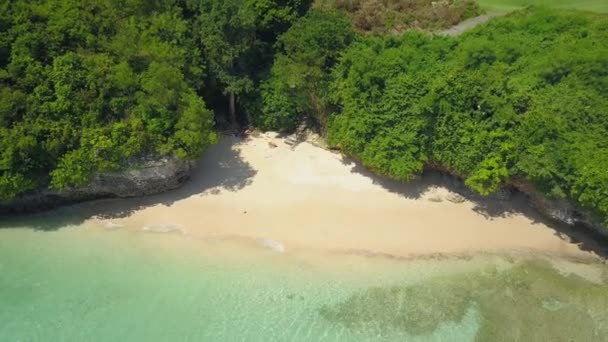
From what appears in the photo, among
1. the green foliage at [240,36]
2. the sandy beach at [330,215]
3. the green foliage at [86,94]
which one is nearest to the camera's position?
the green foliage at [86,94]

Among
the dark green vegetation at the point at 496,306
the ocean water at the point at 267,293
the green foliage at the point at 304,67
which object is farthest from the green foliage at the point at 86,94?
the dark green vegetation at the point at 496,306

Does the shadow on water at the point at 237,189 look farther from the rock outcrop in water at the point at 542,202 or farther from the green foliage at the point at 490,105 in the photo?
the green foliage at the point at 490,105

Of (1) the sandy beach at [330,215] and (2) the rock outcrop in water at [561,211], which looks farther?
(1) the sandy beach at [330,215]

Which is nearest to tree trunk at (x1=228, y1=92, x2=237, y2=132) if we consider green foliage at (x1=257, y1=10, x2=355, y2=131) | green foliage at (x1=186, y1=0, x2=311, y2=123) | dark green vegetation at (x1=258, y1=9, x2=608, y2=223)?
green foliage at (x1=186, y1=0, x2=311, y2=123)

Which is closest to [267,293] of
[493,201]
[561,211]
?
[493,201]

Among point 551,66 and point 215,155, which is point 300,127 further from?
point 551,66

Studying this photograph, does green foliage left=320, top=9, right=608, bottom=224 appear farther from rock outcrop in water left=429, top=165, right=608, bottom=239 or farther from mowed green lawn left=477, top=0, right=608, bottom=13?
mowed green lawn left=477, top=0, right=608, bottom=13

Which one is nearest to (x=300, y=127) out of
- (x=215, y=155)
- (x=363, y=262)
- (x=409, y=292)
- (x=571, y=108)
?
(x=215, y=155)
